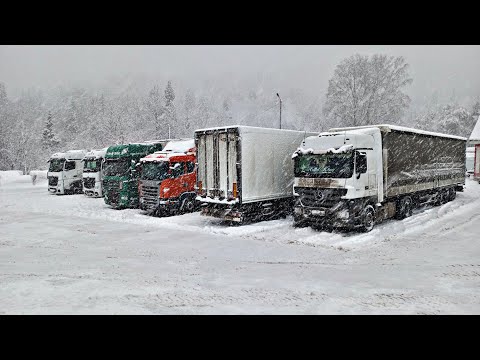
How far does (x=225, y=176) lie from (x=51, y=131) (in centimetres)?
6792

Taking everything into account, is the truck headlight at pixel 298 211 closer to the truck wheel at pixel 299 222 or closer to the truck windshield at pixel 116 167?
the truck wheel at pixel 299 222

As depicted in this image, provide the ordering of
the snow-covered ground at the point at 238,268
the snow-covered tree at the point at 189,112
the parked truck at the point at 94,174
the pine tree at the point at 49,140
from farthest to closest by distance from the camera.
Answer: the snow-covered tree at the point at 189,112 → the pine tree at the point at 49,140 → the parked truck at the point at 94,174 → the snow-covered ground at the point at 238,268

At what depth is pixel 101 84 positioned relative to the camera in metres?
164

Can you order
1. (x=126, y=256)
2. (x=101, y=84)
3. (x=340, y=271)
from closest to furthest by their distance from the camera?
(x=340, y=271), (x=126, y=256), (x=101, y=84)

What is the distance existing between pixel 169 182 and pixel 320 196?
6.69 meters

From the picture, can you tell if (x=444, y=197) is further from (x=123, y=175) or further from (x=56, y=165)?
(x=56, y=165)

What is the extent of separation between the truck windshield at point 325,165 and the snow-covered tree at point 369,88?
34.2m

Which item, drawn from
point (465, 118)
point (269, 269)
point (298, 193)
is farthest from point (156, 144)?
point (465, 118)

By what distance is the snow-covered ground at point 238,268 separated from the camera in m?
6.09

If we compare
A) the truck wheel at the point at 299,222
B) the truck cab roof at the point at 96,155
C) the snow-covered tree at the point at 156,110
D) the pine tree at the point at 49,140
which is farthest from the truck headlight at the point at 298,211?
the pine tree at the point at 49,140

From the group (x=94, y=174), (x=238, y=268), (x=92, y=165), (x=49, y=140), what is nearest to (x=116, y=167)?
(x=94, y=174)

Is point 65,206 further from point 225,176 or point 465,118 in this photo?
point 465,118

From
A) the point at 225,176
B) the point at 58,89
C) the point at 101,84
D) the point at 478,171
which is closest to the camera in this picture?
the point at 225,176

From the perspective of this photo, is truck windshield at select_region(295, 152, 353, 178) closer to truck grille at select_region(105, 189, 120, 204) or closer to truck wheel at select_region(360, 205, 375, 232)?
truck wheel at select_region(360, 205, 375, 232)
